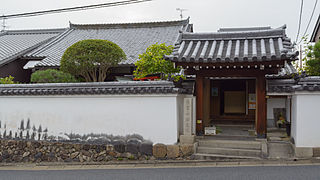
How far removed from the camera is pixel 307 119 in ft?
32.7

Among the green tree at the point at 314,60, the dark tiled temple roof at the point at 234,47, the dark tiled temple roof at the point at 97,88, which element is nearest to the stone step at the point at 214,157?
the dark tiled temple roof at the point at 97,88

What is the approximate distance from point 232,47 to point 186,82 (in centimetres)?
226

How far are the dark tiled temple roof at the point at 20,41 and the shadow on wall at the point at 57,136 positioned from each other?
23.2 feet

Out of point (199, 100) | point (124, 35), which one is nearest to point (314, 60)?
point (199, 100)

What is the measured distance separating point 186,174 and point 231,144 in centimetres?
289

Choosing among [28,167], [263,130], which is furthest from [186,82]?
[28,167]

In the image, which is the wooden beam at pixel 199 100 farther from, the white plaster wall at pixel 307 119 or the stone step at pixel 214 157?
the white plaster wall at pixel 307 119

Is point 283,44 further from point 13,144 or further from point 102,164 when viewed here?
point 13,144

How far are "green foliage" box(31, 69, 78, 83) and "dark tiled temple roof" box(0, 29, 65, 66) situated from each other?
255 inches

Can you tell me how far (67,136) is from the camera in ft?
38.2

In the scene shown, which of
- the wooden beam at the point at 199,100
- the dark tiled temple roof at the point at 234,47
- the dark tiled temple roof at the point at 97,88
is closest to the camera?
the dark tiled temple roof at the point at 234,47

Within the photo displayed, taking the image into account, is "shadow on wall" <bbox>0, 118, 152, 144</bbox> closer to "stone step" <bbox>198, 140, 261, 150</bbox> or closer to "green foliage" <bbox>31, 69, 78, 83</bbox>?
"green foliage" <bbox>31, 69, 78, 83</bbox>

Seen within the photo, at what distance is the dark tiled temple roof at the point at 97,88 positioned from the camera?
10727 mm

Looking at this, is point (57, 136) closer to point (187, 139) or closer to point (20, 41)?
point (187, 139)
